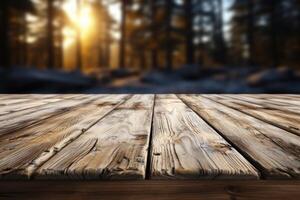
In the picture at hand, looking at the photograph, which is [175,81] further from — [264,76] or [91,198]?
[91,198]

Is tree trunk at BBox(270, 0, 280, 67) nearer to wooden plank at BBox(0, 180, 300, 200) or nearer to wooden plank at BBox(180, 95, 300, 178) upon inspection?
wooden plank at BBox(180, 95, 300, 178)

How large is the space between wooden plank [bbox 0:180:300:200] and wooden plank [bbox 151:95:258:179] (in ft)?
0.11

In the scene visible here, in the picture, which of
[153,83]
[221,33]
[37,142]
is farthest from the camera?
[221,33]

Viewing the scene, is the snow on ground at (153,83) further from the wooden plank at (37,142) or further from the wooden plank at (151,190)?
the wooden plank at (151,190)

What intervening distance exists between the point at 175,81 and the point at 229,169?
565 inches

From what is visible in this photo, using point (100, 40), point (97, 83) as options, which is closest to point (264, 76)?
point (97, 83)

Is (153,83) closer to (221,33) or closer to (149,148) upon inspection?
(149,148)

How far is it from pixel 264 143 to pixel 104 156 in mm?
653

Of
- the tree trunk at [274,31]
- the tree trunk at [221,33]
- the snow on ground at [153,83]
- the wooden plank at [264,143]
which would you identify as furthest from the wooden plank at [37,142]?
the tree trunk at [221,33]

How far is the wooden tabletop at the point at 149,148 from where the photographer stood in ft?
3.03

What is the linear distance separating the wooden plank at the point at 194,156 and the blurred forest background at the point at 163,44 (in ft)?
35.9

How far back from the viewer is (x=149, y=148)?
4.09ft

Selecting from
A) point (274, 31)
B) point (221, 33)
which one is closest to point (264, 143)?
point (274, 31)

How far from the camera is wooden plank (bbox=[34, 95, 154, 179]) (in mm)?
913
